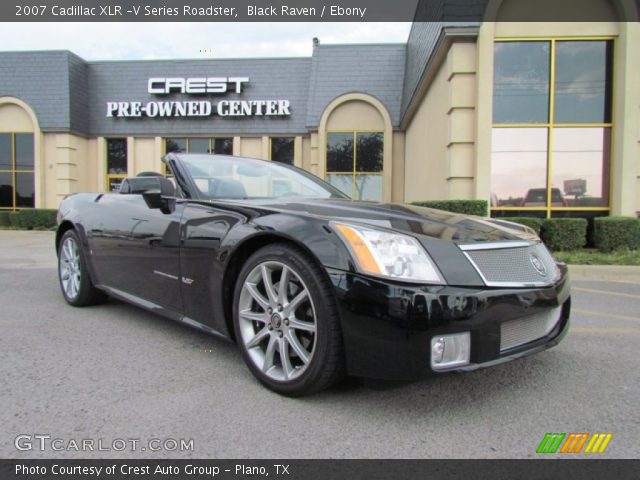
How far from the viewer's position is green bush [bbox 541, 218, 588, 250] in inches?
311

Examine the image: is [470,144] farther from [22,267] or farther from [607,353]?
[22,267]

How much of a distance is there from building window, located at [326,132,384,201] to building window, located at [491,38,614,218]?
7834 mm

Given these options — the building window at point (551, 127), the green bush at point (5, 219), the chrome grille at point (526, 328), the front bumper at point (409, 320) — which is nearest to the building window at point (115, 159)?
the green bush at point (5, 219)

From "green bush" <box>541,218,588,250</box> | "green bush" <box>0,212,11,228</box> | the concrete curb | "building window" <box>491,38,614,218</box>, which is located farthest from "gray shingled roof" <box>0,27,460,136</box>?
the concrete curb

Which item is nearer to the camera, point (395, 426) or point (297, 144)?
point (395, 426)

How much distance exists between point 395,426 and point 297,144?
15994 millimetres

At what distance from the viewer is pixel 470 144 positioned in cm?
876

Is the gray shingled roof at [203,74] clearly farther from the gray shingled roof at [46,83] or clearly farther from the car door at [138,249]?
the car door at [138,249]

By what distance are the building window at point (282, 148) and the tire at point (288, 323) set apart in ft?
50.5

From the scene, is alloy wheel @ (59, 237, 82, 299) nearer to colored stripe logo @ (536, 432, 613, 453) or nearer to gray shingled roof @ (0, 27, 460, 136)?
colored stripe logo @ (536, 432, 613, 453)

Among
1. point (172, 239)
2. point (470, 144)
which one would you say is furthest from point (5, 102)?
point (172, 239)

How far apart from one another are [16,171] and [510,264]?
20118 mm
